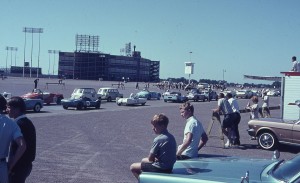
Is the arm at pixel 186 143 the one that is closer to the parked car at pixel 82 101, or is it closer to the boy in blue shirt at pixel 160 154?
the boy in blue shirt at pixel 160 154

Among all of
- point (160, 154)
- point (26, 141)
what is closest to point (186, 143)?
point (160, 154)

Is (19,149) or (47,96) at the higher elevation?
(19,149)

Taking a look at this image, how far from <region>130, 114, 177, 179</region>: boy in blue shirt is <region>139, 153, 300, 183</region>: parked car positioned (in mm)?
170

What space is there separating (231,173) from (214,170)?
234mm

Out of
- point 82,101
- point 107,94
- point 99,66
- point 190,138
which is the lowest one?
point 82,101

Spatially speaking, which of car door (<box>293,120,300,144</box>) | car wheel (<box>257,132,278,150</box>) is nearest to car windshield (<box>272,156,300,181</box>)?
car door (<box>293,120,300,144</box>)

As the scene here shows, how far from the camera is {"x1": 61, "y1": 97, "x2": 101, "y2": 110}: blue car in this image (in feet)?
107

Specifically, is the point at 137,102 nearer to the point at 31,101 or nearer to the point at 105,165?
the point at 31,101

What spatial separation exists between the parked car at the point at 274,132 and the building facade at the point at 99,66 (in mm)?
120438

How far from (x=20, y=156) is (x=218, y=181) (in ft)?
7.31

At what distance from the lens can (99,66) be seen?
459ft

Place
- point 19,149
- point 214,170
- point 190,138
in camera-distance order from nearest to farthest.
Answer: point 214,170
point 19,149
point 190,138

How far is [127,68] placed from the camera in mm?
148500

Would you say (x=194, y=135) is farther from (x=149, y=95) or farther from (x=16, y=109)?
(x=149, y=95)
